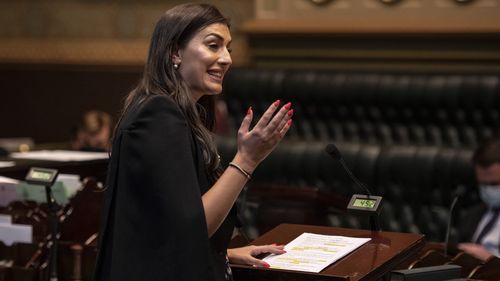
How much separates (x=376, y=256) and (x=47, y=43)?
620cm

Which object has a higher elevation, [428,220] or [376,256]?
[376,256]

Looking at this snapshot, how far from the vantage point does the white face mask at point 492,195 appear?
5352mm

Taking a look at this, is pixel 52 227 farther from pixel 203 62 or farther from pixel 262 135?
pixel 262 135

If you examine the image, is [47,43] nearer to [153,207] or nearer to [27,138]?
[27,138]

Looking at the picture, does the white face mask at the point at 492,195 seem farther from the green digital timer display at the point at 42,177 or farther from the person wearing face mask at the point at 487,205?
the green digital timer display at the point at 42,177

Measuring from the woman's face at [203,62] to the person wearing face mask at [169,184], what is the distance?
4 cm

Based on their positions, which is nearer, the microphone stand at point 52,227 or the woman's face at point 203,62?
the woman's face at point 203,62

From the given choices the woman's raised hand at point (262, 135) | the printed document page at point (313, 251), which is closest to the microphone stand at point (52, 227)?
the printed document page at point (313, 251)

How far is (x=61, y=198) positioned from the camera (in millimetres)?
4172

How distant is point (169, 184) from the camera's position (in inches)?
96.5

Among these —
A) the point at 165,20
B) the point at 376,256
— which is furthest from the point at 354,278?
the point at 165,20

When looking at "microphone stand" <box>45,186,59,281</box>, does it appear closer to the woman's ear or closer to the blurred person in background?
the woman's ear

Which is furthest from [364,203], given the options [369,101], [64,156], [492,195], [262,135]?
[369,101]

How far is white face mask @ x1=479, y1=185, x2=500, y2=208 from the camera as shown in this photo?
5352mm
